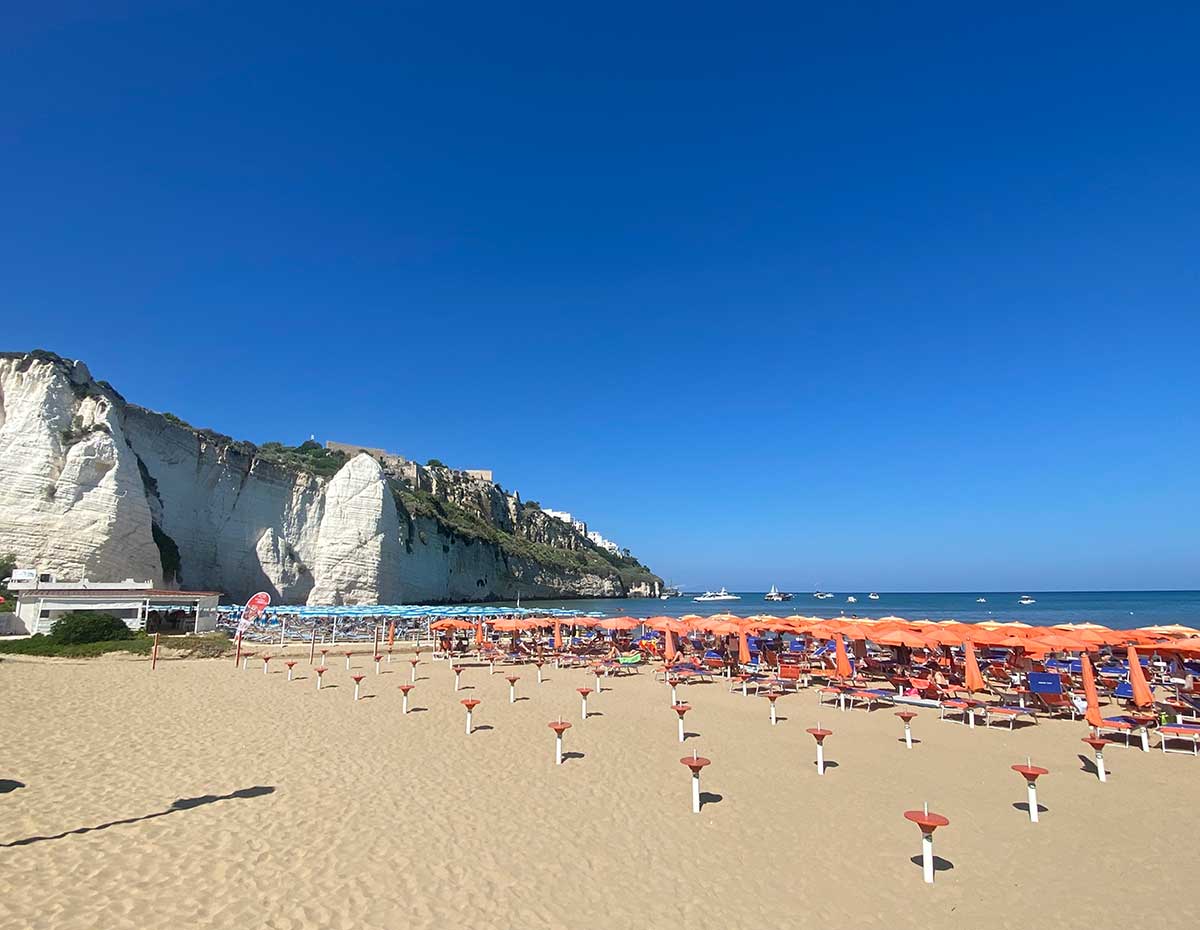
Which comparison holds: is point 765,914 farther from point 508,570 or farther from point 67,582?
point 508,570

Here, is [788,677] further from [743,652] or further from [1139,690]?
[1139,690]

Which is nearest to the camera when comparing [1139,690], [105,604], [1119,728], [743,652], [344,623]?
[1119,728]

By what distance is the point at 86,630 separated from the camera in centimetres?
2422

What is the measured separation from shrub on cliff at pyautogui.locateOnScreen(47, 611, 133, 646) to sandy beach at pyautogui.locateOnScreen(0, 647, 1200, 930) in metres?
14.1

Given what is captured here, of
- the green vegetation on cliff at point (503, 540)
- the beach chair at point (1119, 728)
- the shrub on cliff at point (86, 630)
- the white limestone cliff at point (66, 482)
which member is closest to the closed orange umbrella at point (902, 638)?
the beach chair at point (1119, 728)

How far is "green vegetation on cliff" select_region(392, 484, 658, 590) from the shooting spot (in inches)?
2790

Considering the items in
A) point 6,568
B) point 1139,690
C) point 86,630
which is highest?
point 6,568

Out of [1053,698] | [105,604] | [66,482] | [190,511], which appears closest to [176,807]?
[1053,698]

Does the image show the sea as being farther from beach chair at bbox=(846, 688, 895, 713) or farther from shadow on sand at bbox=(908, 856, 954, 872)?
shadow on sand at bbox=(908, 856, 954, 872)

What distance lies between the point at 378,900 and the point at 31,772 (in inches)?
263

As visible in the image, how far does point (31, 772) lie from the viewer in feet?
27.8

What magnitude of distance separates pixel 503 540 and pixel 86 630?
71835mm

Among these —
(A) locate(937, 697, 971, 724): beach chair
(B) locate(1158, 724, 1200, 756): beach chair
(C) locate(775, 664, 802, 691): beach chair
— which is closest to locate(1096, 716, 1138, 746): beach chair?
(B) locate(1158, 724, 1200, 756): beach chair

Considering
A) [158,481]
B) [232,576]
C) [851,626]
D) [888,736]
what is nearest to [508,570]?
[232,576]
